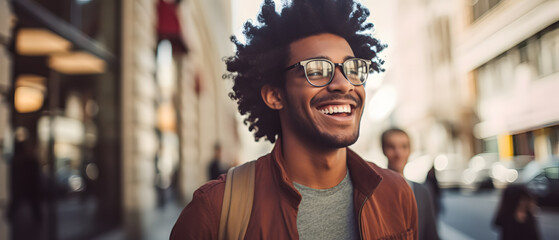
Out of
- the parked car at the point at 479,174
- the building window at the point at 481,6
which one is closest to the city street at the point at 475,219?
the parked car at the point at 479,174

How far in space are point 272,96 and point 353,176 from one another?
0.51 metres

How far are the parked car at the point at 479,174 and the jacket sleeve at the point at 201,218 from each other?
19.4 metres

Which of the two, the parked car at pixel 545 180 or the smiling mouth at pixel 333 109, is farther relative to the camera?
the parked car at pixel 545 180

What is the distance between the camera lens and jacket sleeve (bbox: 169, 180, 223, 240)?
167 centimetres

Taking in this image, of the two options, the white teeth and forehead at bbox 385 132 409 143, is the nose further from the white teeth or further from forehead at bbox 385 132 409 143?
forehead at bbox 385 132 409 143

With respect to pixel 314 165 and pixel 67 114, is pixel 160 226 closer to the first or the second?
pixel 67 114

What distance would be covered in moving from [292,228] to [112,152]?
6725 millimetres

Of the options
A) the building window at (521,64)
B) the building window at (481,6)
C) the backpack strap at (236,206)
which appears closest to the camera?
the backpack strap at (236,206)

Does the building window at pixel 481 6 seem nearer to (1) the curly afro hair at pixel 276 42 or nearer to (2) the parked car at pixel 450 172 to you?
(2) the parked car at pixel 450 172

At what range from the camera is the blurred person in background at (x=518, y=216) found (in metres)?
4.82

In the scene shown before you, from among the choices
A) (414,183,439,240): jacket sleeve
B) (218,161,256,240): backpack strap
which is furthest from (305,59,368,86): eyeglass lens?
(414,183,439,240): jacket sleeve

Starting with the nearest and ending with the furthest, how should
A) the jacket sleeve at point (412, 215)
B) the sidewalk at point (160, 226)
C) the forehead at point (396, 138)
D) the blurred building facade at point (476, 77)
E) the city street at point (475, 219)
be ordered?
the jacket sleeve at point (412, 215) < the forehead at point (396, 138) < the sidewalk at point (160, 226) < the city street at point (475, 219) < the blurred building facade at point (476, 77)

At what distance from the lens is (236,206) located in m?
1.70

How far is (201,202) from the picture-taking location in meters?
1.71
